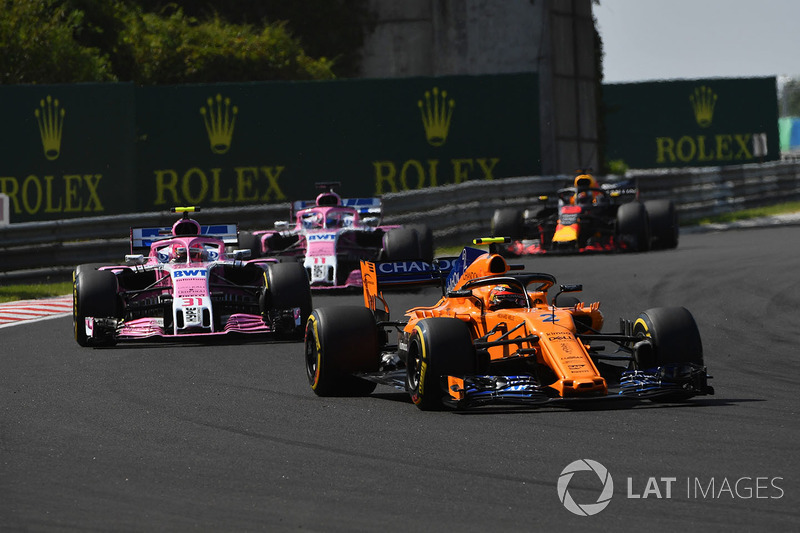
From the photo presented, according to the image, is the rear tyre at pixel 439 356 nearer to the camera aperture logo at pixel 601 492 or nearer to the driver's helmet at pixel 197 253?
the camera aperture logo at pixel 601 492

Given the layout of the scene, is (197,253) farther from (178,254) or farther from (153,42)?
(153,42)

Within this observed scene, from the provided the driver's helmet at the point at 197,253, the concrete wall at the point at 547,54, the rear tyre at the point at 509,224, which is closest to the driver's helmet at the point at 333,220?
the driver's helmet at the point at 197,253

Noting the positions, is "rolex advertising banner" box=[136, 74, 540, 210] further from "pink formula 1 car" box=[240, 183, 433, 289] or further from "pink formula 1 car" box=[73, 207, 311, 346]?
"pink formula 1 car" box=[73, 207, 311, 346]

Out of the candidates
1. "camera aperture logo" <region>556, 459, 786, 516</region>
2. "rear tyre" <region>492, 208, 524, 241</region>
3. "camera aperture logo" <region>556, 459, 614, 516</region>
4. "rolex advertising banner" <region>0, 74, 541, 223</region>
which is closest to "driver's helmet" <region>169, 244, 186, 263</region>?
"camera aperture logo" <region>556, 459, 614, 516</region>

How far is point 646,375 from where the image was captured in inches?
385

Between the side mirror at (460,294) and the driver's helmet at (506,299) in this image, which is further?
the side mirror at (460,294)

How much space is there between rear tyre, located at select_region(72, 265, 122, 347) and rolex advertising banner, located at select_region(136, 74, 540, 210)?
36.2 feet

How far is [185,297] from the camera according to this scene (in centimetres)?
1438

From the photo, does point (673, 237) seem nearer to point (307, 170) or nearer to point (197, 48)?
point (307, 170)

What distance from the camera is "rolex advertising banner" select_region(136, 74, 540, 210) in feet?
84.7

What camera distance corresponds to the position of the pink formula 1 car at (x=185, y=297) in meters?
14.3

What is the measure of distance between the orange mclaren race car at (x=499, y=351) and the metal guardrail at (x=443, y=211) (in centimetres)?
1032

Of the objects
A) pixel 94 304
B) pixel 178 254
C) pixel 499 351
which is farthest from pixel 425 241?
pixel 499 351

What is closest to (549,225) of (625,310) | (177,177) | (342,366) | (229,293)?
Answer: (177,177)
